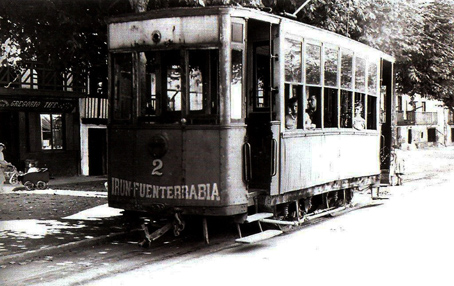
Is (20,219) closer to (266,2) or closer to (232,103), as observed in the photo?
(232,103)

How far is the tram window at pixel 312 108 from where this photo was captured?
11.0 metres

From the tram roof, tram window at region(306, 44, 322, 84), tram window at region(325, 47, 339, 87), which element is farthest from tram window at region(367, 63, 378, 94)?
the tram roof

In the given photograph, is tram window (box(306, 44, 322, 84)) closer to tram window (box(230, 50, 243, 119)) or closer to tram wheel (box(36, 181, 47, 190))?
tram window (box(230, 50, 243, 119))

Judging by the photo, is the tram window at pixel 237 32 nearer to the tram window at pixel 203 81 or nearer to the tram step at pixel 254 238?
the tram window at pixel 203 81

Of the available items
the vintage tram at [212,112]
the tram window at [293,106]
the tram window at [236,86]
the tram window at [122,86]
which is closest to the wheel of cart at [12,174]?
the vintage tram at [212,112]

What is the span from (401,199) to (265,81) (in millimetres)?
7396

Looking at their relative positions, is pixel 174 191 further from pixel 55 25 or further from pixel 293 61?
pixel 55 25

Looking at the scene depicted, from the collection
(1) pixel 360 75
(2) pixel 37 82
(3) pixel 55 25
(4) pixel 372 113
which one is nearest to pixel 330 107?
(1) pixel 360 75

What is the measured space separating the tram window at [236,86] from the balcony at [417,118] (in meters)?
47.9

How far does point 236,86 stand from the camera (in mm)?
9227

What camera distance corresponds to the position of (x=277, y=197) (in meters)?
10.1

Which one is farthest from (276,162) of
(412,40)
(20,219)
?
(412,40)

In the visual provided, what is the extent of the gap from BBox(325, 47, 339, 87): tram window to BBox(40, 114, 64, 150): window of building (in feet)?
51.7

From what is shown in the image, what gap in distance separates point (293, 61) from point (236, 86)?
1.59m
